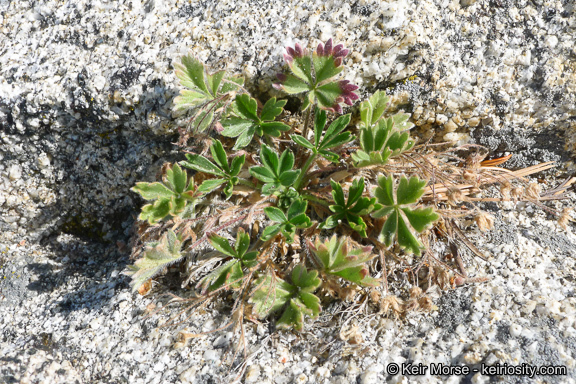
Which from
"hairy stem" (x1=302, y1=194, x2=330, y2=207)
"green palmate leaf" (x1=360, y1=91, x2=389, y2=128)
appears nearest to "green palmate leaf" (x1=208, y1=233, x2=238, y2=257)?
"hairy stem" (x1=302, y1=194, x2=330, y2=207)

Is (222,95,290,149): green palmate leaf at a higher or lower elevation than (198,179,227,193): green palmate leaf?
higher

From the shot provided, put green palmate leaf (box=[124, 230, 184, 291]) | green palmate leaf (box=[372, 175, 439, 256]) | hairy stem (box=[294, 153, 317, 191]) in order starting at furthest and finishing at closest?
hairy stem (box=[294, 153, 317, 191])
green palmate leaf (box=[124, 230, 184, 291])
green palmate leaf (box=[372, 175, 439, 256])

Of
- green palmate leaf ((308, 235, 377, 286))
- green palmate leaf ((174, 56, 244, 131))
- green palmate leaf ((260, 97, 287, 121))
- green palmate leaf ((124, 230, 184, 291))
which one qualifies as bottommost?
green palmate leaf ((308, 235, 377, 286))

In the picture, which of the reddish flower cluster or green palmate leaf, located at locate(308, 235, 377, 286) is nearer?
green palmate leaf, located at locate(308, 235, 377, 286)

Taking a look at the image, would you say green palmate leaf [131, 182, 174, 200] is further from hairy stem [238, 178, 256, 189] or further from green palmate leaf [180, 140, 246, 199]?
hairy stem [238, 178, 256, 189]

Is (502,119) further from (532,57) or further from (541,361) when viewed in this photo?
(541,361)

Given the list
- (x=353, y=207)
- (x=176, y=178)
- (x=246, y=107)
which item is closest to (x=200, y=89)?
(x=246, y=107)

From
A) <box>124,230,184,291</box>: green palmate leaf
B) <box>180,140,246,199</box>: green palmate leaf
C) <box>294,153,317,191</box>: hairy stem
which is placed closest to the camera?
<box>124,230,184,291</box>: green palmate leaf

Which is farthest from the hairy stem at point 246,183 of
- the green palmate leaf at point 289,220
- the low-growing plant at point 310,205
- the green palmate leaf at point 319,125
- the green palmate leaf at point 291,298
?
the green palmate leaf at point 291,298

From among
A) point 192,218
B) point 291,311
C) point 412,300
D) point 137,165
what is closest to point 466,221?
point 412,300
